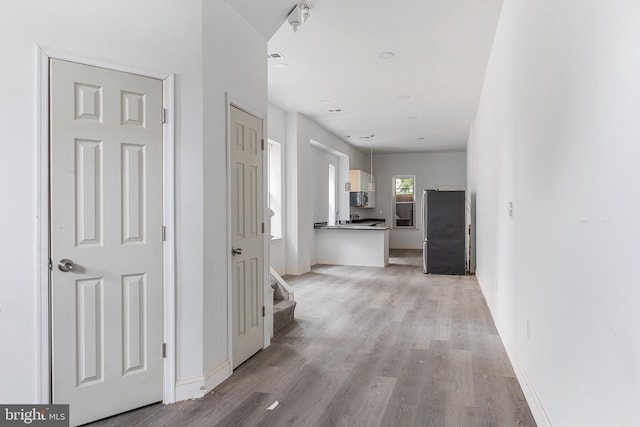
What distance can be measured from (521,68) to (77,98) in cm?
286

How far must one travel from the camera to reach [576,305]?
5.51 feet

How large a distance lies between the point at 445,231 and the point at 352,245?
1.96 metres

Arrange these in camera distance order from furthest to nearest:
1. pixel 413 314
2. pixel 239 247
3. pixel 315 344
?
pixel 413 314
pixel 315 344
pixel 239 247

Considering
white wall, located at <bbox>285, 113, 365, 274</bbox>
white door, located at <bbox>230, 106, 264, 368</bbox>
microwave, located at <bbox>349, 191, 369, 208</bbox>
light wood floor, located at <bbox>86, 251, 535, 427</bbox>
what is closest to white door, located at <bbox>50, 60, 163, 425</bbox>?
light wood floor, located at <bbox>86, 251, 535, 427</bbox>

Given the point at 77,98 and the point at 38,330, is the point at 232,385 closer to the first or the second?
→ the point at 38,330

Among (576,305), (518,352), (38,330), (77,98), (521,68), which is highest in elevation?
(521,68)

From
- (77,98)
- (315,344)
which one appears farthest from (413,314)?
(77,98)

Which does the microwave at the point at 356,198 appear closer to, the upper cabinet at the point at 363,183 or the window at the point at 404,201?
the upper cabinet at the point at 363,183

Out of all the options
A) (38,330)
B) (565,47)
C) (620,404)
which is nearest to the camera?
(620,404)

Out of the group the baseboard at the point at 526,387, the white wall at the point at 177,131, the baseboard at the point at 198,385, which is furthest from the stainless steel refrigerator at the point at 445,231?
the baseboard at the point at 198,385

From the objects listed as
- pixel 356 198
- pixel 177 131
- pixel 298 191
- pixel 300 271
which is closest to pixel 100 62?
pixel 177 131

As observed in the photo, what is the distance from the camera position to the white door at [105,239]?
223cm

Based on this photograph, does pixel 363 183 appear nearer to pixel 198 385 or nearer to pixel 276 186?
pixel 276 186

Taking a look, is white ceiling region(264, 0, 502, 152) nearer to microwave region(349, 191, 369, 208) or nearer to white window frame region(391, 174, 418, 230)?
microwave region(349, 191, 369, 208)
